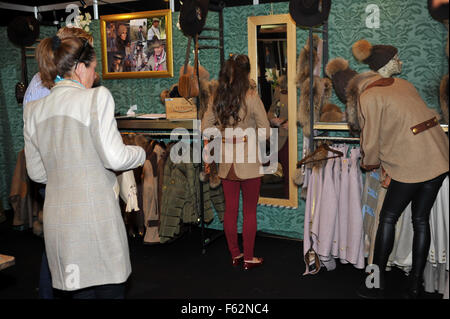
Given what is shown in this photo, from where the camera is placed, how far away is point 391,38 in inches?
140

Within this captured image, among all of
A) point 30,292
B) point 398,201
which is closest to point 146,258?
point 30,292

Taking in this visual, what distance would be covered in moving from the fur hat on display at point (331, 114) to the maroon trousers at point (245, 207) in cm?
76

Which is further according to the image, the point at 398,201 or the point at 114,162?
the point at 398,201

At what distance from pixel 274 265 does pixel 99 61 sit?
116 inches

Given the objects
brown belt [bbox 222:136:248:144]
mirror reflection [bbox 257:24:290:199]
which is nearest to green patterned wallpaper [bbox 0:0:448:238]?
mirror reflection [bbox 257:24:290:199]

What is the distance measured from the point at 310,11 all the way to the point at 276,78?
0.86 m

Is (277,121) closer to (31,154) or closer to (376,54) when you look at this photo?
(376,54)

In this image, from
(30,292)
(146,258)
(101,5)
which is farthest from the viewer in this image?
(101,5)

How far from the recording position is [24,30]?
4551mm

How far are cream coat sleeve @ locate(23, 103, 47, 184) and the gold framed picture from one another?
8.47 ft

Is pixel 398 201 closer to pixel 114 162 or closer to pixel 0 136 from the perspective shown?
pixel 114 162

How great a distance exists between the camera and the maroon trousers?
343 centimetres
